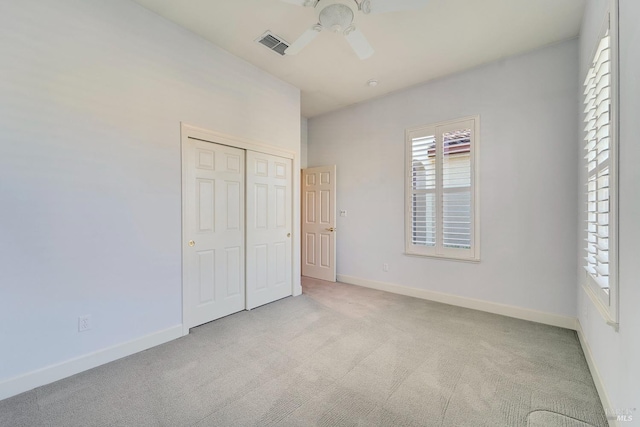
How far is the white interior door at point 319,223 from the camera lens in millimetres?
4930

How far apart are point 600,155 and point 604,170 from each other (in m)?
0.13

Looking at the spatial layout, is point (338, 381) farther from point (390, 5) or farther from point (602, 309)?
point (390, 5)

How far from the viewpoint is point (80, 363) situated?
2154 millimetres

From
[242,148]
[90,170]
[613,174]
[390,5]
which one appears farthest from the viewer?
[242,148]

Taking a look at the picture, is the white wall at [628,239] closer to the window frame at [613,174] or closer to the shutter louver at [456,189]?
the window frame at [613,174]

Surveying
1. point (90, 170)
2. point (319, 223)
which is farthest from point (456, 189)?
point (90, 170)

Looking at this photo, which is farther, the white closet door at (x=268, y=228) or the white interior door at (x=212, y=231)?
the white closet door at (x=268, y=228)

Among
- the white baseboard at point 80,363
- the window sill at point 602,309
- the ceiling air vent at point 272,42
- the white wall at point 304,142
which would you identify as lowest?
the white baseboard at point 80,363

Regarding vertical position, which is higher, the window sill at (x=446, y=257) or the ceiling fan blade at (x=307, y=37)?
the ceiling fan blade at (x=307, y=37)

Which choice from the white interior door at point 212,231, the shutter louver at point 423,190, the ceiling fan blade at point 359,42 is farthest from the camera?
the shutter louver at point 423,190

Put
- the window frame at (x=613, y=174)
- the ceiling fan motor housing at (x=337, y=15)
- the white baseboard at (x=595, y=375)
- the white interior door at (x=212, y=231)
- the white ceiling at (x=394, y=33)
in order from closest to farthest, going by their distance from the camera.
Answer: the window frame at (x=613, y=174), the white baseboard at (x=595, y=375), the ceiling fan motor housing at (x=337, y=15), the white ceiling at (x=394, y=33), the white interior door at (x=212, y=231)

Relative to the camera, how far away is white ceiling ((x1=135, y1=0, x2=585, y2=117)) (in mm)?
2465

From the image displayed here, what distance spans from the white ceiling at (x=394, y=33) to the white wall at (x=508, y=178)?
28 cm

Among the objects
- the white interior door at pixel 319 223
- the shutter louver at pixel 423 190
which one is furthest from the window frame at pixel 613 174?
the white interior door at pixel 319 223
